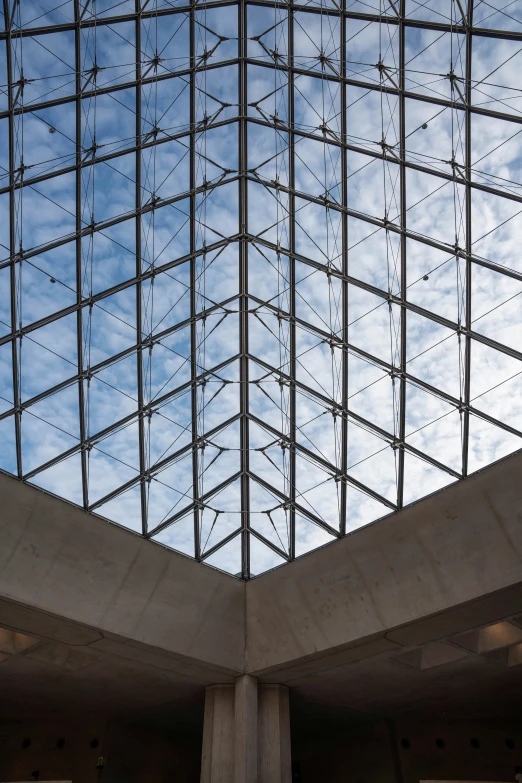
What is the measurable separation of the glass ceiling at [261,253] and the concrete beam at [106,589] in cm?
146

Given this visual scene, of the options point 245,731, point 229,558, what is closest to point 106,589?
point 229,558

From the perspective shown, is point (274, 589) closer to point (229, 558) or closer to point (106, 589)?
point (229, 558)

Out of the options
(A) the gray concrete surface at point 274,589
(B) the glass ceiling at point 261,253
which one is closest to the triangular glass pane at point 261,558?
(B) the glass ceiling at point 261,253

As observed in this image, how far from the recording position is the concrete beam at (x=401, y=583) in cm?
2297

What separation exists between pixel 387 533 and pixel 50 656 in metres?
15.9

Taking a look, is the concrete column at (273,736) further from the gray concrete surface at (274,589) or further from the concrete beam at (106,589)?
the concrete beam at (106,589)

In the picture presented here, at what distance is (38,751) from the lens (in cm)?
3909

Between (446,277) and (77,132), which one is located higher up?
(77,132)

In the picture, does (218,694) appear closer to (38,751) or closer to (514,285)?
(38,751)

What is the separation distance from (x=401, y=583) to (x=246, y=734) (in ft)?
33.1

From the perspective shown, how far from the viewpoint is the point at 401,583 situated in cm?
2541

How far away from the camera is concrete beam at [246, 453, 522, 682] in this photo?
23.0 m

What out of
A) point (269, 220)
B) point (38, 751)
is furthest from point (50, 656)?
point (269, 220)

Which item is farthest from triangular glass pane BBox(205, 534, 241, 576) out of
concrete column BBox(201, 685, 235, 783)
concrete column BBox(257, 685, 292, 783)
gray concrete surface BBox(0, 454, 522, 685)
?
concrete column BBox(257, 685, 292, 783)
